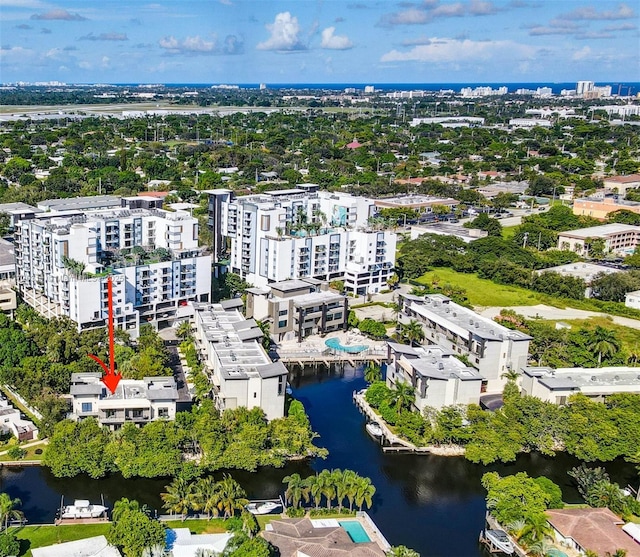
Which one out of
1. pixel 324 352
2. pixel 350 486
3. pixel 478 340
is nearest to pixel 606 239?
pixel 478 340

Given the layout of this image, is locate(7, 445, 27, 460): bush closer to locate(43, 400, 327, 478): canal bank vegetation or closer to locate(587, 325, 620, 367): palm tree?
locate(43, 400, 327, 478): canal bank vegetation

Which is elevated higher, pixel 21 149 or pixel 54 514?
pixel 21 149

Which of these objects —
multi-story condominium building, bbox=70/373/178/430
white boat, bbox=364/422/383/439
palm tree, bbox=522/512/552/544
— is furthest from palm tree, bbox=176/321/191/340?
palm tree, bbox=522/512/552/544

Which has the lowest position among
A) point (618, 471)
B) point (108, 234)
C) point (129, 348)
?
point (618, 471)

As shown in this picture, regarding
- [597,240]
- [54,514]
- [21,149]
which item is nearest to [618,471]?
[54,514]

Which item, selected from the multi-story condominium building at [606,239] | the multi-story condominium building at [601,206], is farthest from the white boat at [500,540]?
the multi-story condominium building at [601,206]

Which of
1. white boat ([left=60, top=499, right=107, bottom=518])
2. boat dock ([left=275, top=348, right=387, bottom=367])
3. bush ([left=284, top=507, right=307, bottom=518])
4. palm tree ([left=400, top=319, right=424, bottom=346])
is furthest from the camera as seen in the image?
boat dock ([left=275, top=348, right=387, bottom=367])

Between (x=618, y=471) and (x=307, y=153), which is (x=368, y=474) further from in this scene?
(x=307, y=153)
